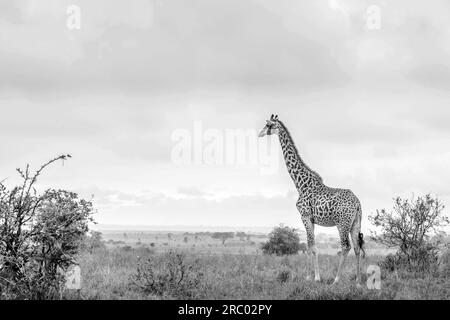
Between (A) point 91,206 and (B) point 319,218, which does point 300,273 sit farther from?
(A) point 91,206

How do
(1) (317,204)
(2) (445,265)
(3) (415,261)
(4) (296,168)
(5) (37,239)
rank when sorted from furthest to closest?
1. (2) (445,265)
2. (3) (415,261)
3. (4) (296,168)
4. (1) (317,204)
5. (5) (37,239)

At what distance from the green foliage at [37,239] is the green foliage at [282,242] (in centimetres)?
1792

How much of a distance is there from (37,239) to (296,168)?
310 inches

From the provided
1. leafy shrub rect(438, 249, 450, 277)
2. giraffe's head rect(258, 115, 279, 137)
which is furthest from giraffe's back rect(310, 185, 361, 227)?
leafy shrub rect(438, 249, 450, 277)

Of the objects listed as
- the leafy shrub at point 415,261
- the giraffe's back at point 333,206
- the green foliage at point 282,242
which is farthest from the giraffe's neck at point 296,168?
the green foliage at point 282,242

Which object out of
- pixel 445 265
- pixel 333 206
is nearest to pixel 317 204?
pixel 333 206

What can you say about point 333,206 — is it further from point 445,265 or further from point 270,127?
point 445,265

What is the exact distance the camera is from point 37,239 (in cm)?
1150

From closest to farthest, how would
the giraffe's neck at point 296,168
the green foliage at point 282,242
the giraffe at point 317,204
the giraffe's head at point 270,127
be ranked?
the giraffe at point 317,204
the giraffe's neck at point 296,168
the giraffe's head at point 270,127
the green foliage at point 282,242

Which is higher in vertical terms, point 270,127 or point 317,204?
point 270,127

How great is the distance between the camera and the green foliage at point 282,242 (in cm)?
2903

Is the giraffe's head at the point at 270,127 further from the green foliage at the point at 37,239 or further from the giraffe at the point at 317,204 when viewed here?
the green foliage at the point at 37,239
